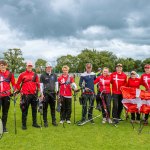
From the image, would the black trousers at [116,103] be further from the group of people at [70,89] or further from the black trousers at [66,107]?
the black trousers at [66,107]

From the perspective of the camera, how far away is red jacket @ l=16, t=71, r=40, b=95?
336 inches

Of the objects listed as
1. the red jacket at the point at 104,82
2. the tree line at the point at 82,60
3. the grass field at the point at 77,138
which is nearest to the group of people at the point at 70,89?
the red jacket at the point at 104,82

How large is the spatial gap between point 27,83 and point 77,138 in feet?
7.57

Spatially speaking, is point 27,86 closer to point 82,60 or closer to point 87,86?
point 87,86

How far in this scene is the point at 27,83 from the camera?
861 centimetres

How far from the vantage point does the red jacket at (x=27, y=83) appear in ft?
28.0

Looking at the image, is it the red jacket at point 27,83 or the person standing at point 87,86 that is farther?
the person standing at point 87,86

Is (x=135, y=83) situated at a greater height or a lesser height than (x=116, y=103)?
greater

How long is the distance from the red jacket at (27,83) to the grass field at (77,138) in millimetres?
1214

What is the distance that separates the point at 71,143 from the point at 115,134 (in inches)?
62.7

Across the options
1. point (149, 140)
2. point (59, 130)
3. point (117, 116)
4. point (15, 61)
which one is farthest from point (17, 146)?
point (15, 61)

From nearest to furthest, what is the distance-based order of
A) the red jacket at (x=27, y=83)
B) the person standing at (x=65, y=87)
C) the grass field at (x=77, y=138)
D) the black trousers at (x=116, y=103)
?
the grass field at (x=77, y=138)
the red jacket at (x=27, y=83)
the person standing at (x=65, y=87)
the black trousers at (x=116, y=103)

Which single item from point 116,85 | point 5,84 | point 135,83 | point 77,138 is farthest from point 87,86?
point 5,84

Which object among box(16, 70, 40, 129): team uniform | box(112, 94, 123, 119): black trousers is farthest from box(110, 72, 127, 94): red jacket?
box(16, 70, 40, 129): team uniform
